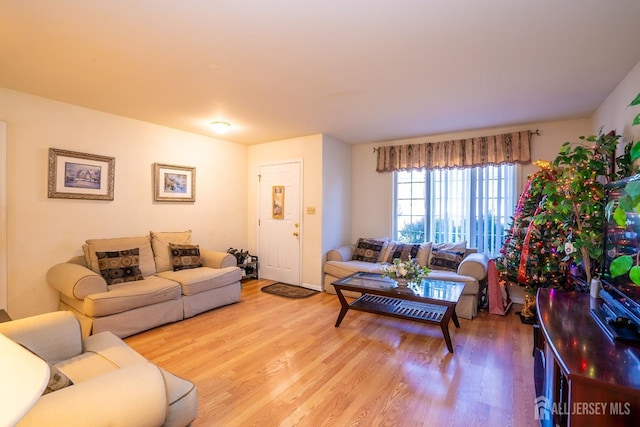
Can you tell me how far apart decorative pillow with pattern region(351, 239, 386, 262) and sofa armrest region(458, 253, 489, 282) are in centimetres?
124

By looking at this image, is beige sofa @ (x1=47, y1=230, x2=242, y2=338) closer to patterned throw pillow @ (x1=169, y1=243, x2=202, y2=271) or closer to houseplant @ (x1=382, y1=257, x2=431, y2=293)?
patterned throw pillow @ (x1=169, y1=243, x2=202, y2=271)

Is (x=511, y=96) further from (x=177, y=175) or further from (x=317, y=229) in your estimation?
(x=177, y=175)

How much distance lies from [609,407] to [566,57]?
7.59ft

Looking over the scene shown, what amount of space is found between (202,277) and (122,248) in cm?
96

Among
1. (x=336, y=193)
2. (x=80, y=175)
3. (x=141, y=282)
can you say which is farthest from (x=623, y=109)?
(x=80, y=175)

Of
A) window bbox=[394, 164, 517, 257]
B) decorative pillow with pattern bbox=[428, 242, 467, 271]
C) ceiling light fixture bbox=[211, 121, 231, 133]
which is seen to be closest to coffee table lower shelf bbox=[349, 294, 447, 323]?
decorative pillow with pattern bbox=[428, 242, 467, 271]

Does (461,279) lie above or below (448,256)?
below

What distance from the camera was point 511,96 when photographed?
2980 millimetres

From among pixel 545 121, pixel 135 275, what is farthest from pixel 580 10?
pixel 135 275

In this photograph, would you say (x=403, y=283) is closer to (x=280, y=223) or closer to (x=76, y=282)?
(x=280, y=223)

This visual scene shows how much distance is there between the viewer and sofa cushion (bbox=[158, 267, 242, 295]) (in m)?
Result: 3.43

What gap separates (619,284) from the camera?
1688mm

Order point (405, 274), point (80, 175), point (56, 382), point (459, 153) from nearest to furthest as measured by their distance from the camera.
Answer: point (56, 382) < point (405, 274) < point (80, 175) < point (459, 153)

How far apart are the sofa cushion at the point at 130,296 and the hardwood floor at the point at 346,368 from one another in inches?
13.1
